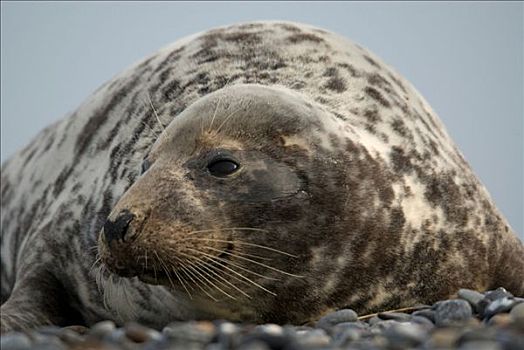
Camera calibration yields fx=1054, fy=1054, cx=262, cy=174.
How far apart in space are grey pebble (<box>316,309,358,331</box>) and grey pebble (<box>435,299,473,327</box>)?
13.7 inches

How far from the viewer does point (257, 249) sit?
14.8 ft

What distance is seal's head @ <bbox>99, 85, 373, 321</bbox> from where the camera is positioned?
4324 mm

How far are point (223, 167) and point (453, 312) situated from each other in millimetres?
1168

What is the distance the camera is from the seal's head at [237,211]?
4.32 meters

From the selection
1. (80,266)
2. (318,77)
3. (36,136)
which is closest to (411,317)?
(318,77)

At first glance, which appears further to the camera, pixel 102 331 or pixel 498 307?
pixel 498 307

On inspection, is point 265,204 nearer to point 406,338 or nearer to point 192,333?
point 192,333

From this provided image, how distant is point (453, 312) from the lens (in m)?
4.21

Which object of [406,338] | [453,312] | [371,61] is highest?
[371,61]

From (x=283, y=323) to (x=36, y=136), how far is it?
412 cm

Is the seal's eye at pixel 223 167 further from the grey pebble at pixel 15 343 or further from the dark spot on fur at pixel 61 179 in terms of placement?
the dark spot on fur at pixel 61 179

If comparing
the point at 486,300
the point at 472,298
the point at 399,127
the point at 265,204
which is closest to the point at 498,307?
the point at 486,300

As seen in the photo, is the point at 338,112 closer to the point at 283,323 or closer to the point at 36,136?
the point at 283,323

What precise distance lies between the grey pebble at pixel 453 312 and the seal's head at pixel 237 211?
0.59 metres
